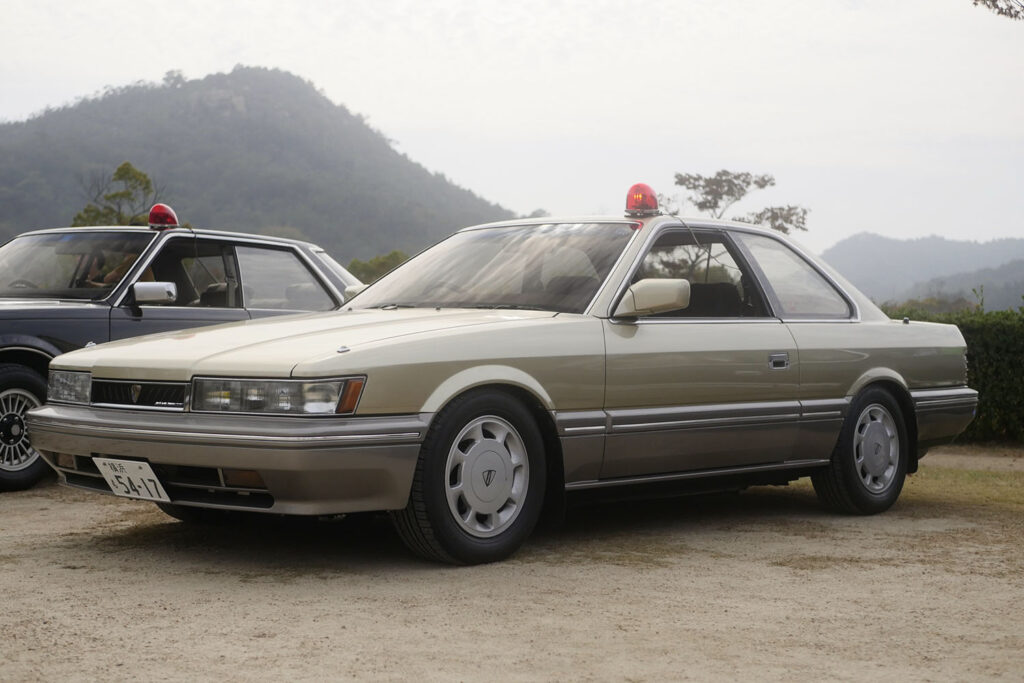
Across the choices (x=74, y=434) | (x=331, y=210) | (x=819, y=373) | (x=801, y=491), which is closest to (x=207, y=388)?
(x=74, y=434)

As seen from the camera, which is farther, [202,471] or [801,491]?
[801,491]

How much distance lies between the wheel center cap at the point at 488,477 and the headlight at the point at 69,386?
174 cm

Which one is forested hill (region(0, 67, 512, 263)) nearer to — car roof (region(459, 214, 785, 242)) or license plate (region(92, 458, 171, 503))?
car roof (region(459, 214, 785, 242))

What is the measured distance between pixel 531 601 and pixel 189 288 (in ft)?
15.8

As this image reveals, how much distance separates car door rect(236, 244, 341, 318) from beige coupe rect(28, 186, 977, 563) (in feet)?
7.93

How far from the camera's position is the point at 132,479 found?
17.5 ft

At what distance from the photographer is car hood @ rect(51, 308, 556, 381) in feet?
16.6

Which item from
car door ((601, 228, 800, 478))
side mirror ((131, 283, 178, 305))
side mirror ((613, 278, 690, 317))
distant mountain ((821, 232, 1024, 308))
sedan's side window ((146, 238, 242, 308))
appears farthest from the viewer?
distant mountain ((821, 232, 1024, 308))

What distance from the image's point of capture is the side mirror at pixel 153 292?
25.9 feet

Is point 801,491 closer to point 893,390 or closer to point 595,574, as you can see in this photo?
point 893,390

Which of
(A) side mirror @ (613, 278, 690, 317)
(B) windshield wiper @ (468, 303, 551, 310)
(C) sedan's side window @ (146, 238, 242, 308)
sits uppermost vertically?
(C) sedan's side window @ (146, 238, 242, 308)

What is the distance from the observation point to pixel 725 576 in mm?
5312

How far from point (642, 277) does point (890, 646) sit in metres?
2.49

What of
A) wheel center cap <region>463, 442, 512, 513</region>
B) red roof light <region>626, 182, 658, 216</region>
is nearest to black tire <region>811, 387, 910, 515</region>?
red roof light <region>626, 182, 658, 216</region>
